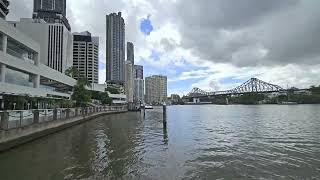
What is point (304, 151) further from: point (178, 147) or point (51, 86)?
point (51, 86)

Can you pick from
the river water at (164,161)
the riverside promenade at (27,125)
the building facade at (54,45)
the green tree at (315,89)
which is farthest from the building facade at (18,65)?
the green tree at (315,89)

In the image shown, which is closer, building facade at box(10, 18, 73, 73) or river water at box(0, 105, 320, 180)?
river water at box(0, 105, 320, 180)

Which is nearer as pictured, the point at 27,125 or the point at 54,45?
the point at 27,125

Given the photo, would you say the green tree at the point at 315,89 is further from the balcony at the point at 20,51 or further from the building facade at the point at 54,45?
the balcony at the point at 20,51

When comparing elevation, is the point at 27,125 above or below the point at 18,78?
below

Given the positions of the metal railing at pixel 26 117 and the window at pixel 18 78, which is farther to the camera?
the window at pixel 18 78

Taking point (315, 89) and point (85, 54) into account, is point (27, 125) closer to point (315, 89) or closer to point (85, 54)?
point (85, 54)

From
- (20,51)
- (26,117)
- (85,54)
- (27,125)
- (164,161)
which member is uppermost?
(85,54)

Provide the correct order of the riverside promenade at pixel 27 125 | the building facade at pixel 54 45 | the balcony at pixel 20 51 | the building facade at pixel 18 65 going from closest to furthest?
the riverside promenade at pixel 27 125 < the building facade at pixel 18 65 < the balcony at pixel 20 51 < the building facade at pixel 54 45

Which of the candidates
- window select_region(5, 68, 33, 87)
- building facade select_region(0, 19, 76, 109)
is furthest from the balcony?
window select_region(5, 68, 33, 87)

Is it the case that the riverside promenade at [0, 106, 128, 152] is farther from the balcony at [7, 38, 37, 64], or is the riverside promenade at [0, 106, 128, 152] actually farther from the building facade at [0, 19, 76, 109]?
the balcony at [7, 38, 37, 64]

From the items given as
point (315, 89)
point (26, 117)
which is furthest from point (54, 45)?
point (315, 89)

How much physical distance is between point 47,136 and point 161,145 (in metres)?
11.0

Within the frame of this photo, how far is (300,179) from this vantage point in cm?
1223
